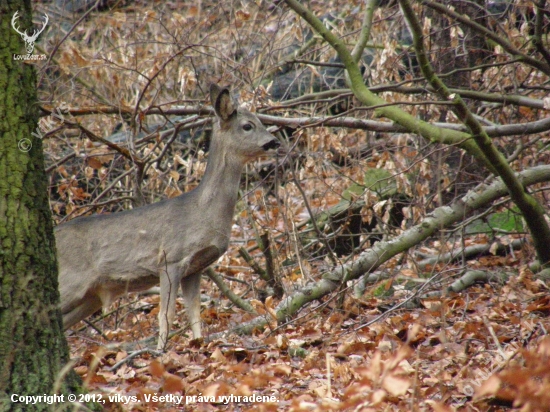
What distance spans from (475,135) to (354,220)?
412 centimetres

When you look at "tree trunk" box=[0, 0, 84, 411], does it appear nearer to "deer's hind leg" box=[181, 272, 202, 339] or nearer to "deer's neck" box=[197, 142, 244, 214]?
"deer's hind leg" box=[181, 272, 202, 339]

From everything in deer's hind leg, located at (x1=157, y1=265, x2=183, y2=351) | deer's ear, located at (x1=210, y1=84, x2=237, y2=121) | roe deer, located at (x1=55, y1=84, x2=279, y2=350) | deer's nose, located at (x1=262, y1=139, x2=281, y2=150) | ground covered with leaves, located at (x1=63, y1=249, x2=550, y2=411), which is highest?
deer's ear, located at (x1=210, y1=84, x2=237, y2=121)

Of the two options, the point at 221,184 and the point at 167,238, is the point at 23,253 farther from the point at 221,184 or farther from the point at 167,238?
the point at 221,184

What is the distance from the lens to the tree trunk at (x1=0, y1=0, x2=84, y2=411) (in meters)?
3.99

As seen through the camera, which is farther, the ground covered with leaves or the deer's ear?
the deer's ear

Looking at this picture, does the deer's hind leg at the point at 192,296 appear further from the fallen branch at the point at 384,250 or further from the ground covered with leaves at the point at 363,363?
the fallen branch at the point at 384,250

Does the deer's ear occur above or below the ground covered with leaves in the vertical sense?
above

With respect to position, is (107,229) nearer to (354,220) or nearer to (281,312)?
(281,312)

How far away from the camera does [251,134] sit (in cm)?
708

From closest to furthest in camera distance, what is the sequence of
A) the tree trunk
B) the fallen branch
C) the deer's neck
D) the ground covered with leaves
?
1. the ground covered with leaves
2. the tree trunk
3. the fallen branch
4. the deer's neck

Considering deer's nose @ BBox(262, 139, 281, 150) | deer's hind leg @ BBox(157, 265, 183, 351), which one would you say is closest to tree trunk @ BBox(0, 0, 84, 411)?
deer's hind leg @ BBox(157, 265, 183, 351)

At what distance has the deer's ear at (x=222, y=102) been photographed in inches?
270

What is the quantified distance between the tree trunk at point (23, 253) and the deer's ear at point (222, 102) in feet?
8.75

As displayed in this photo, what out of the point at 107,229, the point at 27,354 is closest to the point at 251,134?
the point at 107,229
